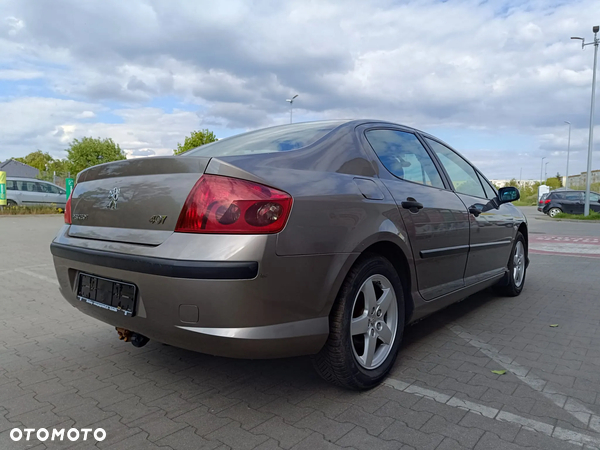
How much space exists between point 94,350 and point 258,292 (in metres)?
1.95

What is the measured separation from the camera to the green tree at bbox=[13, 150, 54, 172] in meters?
87.3

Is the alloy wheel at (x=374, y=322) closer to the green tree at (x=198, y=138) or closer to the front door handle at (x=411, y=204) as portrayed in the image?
the front door handle at (x=411, y=204)

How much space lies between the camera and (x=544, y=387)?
2773 millimetres

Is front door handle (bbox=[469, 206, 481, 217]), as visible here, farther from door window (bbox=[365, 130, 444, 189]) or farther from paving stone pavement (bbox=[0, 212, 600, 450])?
paving stone pavement (bbox=[0, 212, 600, 450])

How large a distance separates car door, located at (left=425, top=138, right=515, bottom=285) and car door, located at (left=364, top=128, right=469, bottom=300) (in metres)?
0.20

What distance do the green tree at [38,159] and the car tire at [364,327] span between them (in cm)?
9388

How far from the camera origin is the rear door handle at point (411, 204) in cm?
300

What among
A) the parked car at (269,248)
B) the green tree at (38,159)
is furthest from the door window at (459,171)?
the green tree at (38,159)

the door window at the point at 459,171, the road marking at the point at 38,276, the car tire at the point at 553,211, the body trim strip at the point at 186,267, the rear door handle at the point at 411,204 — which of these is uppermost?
the door window at the point at 459,171

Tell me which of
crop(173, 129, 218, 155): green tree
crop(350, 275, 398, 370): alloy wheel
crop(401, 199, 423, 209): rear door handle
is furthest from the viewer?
crop(173, 129, 218, 155): green tree

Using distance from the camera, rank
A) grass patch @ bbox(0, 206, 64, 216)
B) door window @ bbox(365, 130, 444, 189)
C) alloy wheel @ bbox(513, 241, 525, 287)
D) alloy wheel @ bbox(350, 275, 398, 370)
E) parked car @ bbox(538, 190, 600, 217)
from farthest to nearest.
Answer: parked car @ bbox(538, 190, 600, 217), grass patch @ bbox(0, 206, 64, 216), alloy wheel @ bbox(513, 241, 525, 287), door window @ bbox(365, 130, 444, 189), alloy wheel @ bbox(350, 275, 398, 370)

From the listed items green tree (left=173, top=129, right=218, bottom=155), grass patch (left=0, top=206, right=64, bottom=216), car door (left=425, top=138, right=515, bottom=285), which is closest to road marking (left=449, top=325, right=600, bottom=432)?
car door (left=425, top=138, right=515, bottom=285)

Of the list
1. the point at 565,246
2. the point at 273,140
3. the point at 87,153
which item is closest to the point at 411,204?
the point at 273,140

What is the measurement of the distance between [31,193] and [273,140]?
2241cm
